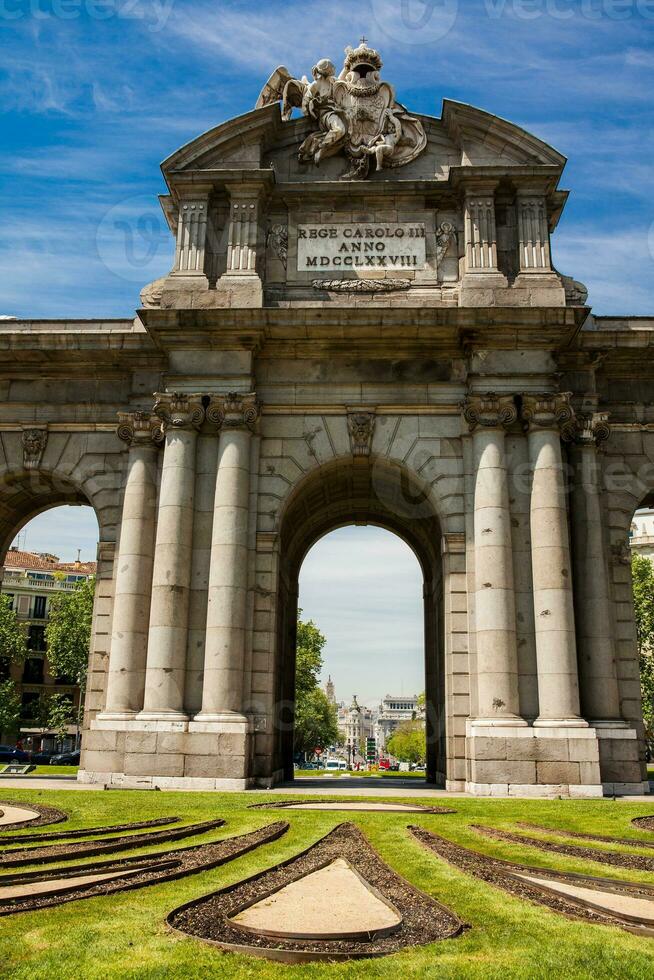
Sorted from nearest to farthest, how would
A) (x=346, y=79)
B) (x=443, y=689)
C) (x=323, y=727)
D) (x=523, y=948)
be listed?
1. (x=523, y=948)
2. (x=443, y=689)
3. (x=346, y=79)
4. (x=323, y=727)

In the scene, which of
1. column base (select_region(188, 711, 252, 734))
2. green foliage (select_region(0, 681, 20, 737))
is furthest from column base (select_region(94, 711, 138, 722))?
green foliage (select_region(0, 681, 20, 737))

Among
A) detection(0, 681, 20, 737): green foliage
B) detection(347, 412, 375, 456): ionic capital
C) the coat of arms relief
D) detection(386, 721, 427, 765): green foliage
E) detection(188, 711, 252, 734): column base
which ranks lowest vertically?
detection(386, 721, 427, 765): green foliage

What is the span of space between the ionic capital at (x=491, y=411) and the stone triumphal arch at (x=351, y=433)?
96 mm

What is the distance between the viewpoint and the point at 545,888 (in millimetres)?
9570

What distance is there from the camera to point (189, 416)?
26.5 metres

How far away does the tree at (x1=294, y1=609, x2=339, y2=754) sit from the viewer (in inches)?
3223

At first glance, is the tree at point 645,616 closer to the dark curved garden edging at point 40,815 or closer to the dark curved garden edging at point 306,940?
the dark curved garden edging at point 40,815

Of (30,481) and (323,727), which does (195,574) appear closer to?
(30,481)

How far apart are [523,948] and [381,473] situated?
21.8 m

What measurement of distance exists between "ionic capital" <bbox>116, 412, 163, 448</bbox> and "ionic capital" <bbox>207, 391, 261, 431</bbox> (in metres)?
2.21

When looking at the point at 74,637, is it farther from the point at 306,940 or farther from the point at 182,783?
the point at 306,940

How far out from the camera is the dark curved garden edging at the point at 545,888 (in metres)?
8.21

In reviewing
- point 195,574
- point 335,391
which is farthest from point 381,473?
point 195,574

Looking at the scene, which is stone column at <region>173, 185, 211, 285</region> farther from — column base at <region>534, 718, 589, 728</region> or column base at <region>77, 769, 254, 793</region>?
column base at <region>534, 718, 589, 728</region>
